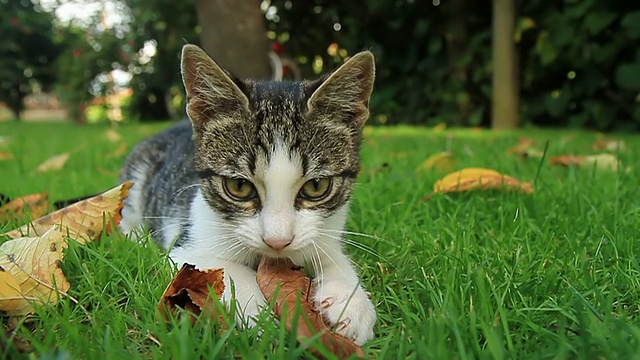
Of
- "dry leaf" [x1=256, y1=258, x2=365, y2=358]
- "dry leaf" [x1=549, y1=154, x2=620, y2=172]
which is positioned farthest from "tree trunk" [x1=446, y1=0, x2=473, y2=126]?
"dry leaf" [x1=256, y1=258, x2=365, y2=358]

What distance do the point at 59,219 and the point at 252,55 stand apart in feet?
13.0

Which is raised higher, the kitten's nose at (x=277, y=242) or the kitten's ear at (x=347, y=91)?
the kitten's ear at (x=347, y=91)

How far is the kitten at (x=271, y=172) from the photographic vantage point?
1.49m

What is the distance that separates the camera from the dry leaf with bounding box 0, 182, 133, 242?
1.74m

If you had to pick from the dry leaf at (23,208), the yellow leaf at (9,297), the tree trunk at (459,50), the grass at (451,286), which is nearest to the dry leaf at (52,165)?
the grass at (451,286)

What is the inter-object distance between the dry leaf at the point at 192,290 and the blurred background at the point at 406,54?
3.16 metres

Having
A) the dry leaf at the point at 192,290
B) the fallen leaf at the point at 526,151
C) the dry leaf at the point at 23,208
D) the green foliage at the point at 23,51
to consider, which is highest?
the green foliage at the point at 23,51

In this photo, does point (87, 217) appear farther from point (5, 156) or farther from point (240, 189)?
point (5, 156)

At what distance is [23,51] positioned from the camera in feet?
52.2

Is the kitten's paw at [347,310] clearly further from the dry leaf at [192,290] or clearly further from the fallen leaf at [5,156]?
the fallen leaf at [5,156]

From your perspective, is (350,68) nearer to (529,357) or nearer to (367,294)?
(367,294)

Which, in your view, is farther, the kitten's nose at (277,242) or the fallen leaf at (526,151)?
the fallen leaf at (526,151)

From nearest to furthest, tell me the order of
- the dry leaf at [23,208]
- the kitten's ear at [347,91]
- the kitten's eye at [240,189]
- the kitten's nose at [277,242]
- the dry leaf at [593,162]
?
1. the kitten's nose at [277,242]
2. the kitten's eye at [240,189]
3. the kitten's ear at [347,91]
4. the dry leaf at [23,208]
5. the dry leaf at [593,162]

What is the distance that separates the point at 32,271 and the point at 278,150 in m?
0.68
